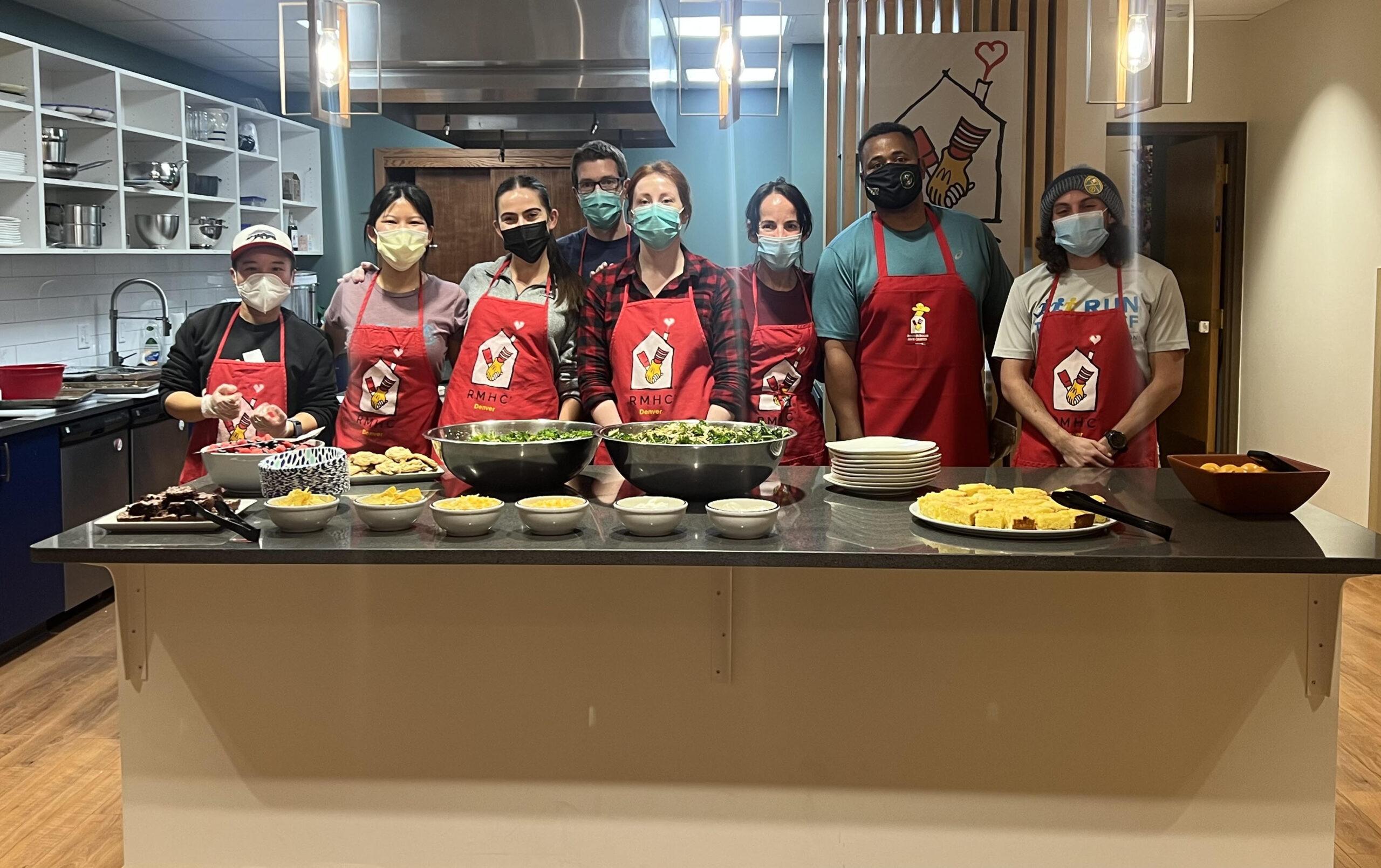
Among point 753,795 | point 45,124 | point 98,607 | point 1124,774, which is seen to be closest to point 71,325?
point 45,124

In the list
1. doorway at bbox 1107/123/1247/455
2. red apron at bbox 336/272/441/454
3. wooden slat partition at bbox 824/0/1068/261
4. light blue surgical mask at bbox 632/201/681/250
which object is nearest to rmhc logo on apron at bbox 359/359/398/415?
red apron at bbox 336/272/441/454

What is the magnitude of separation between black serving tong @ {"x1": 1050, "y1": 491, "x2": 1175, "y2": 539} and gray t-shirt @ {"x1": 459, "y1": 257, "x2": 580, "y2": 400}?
5.33ft

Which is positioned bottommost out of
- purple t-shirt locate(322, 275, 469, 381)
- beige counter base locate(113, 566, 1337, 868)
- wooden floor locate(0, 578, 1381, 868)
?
wooden floor locate(0, 578, 1381, 868)

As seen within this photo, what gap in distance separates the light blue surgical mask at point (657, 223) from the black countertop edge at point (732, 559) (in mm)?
1591

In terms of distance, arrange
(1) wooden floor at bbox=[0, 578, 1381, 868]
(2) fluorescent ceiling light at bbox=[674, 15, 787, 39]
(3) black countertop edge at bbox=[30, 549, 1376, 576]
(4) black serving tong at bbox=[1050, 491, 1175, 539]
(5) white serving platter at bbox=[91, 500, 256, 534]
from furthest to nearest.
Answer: (2) fluorescent ceiling light at bbox=[674, 15, 787, 39] → (1) wooden floor at bbox=[0, 578, 1381, 868] → (5) white serving platter at bbox=[91, 500, 256, 534] → (4) black serving tong at bbox=[1050, 491, 1175, 539] → (3) black countertop edge at bbox=[30, 549, 1376, 576]

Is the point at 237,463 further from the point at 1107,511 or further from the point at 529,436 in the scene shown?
the point at 1107,511

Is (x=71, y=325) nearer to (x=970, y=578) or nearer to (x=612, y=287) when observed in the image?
(x=612, y=287)

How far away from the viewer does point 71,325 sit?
5785mm

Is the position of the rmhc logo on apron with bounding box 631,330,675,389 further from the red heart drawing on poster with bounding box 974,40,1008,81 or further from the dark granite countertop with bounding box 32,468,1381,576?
the red heart drawing on poster with bounding box 974,40,1008,81

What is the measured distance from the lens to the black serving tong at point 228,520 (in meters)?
2.20

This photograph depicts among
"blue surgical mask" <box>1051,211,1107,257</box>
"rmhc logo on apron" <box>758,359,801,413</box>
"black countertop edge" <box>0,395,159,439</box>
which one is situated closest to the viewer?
"blue surgical mask" <box>1051,211,1107,257</box>

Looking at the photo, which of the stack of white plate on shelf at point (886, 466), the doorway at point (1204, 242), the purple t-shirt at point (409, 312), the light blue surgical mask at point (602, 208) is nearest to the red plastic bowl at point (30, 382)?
the purple t-shirt at point (409, 312)

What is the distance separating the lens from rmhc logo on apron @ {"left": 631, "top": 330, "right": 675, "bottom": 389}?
3537 millimetres

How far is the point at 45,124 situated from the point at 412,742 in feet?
13.0
